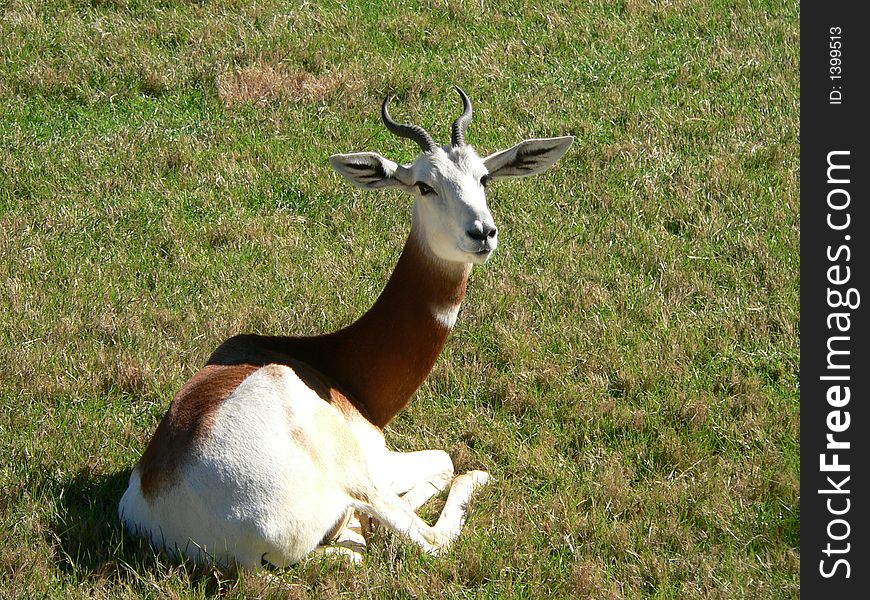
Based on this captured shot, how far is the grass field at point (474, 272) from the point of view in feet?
18.3

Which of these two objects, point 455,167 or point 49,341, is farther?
point 49,341

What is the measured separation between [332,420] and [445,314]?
937 mm

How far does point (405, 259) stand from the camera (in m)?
6.09

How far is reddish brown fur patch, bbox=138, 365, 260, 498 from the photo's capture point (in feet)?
16.9

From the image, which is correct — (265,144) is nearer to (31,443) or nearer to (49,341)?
(49,341)

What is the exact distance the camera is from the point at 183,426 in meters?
5.24

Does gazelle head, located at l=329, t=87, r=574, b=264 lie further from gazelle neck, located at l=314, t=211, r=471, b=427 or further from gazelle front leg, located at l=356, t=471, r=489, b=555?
gazelle front leg, located at l=356, t=471, r=489, b=555

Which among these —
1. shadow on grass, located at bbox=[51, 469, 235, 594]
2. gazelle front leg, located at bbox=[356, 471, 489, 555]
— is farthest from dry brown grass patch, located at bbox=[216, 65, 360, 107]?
gazelle front leg, located at bbox=[356, 471, 489, 555]

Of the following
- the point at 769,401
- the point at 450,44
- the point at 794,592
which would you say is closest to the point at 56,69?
the point at 450,44

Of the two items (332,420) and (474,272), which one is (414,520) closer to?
(332,420)

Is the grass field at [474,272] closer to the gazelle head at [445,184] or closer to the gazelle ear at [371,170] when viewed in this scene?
the gazelle head at [445,184]

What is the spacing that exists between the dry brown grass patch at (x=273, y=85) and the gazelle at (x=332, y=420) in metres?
4.81
